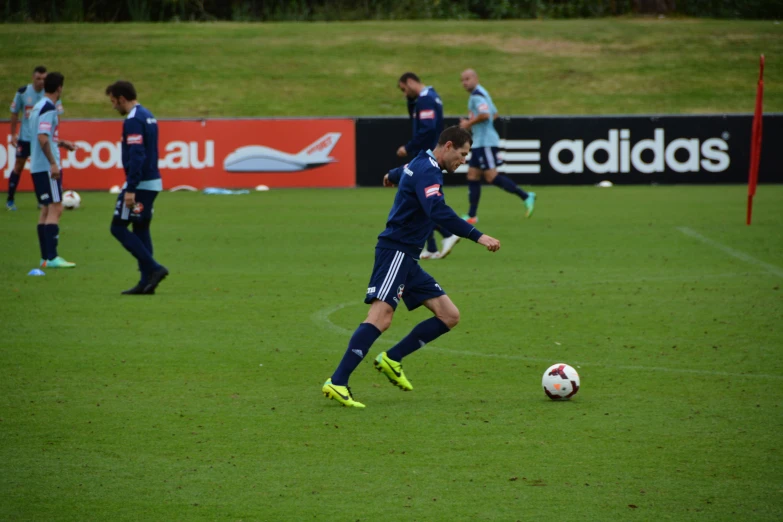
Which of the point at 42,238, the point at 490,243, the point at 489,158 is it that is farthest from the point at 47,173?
the point at 490,243

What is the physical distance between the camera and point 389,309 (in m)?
7.06

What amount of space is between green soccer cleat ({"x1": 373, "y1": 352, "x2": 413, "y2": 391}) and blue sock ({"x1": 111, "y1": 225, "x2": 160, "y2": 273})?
4591mm

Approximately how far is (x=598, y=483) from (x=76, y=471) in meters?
2.65

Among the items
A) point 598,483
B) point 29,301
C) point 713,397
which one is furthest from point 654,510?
point 29,301

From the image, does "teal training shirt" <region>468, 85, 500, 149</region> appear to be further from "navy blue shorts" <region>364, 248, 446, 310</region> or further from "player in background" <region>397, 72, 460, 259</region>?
"navy blue shorts" <region>364, 248, 446, 310</region>

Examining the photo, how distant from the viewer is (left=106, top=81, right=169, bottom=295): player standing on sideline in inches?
428

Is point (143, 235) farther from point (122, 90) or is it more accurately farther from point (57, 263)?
point (57, 263)

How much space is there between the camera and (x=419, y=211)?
7.11 metres

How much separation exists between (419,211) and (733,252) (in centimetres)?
809

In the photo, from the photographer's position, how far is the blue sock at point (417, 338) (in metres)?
7.33

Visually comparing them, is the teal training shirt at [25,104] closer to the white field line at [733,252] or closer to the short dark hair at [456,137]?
the white field line at [733,252]

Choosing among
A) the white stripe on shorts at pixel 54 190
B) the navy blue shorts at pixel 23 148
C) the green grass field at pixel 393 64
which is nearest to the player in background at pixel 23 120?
the navy blue shorts at pixel 23 148

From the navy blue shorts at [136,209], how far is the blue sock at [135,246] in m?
0.09

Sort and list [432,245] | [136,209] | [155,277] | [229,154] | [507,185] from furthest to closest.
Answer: [229,154], [507,185], [432,245], [155,277], [136,209]
